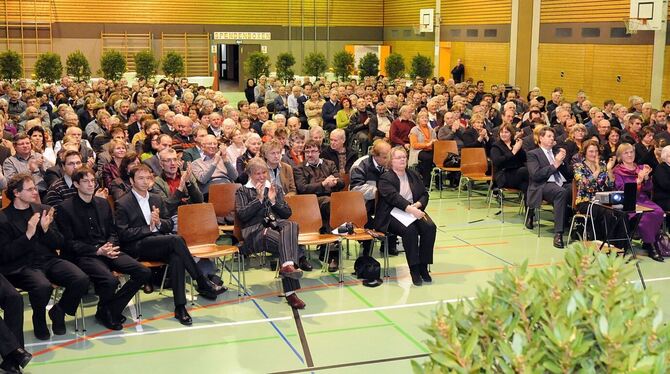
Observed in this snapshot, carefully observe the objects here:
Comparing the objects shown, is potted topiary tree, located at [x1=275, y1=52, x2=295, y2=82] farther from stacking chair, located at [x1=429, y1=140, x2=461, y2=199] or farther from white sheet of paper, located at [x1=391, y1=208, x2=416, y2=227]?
white sheet of paper, located at [x1=391, y1=208, x2=416, y2=227]

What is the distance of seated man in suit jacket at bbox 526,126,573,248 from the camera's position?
10.0 metres

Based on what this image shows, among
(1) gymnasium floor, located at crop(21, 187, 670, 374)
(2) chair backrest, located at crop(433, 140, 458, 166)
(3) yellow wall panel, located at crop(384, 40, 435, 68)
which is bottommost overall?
(1) gymnasium floor, located at crop(21, 187, 670, 374)

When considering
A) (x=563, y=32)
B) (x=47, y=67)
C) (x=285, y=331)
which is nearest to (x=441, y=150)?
(x=285, y=331)

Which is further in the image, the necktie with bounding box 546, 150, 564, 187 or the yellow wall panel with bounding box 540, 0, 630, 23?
the yellow wall panel with bounding box 540, 0, 630, 23

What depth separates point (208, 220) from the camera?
308 inches

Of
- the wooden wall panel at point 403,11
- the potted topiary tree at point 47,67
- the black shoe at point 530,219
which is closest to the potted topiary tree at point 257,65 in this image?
the potted topiary tree at point 47,67

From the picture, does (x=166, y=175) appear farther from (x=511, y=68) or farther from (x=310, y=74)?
(x=310, y=74)

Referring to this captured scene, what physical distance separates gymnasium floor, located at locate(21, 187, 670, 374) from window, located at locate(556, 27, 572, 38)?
1302cm

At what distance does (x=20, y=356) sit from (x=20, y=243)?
3.43ft

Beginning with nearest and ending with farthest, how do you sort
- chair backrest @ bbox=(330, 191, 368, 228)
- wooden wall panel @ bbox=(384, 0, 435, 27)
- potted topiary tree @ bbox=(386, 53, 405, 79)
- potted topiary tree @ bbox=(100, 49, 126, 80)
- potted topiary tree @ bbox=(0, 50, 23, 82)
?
chair backrest @ bbox=(330, 191, 368, 228)
potted topiary tree @ bbox=(0, 50, 23, 82)
potted topiary tree @ bbox=(100, 49, 126, 80)
potted topiary tree @ bbox=(386, 53, 405, 79)
wooden wall panel @ bbox=(384, 0, 435, 27)

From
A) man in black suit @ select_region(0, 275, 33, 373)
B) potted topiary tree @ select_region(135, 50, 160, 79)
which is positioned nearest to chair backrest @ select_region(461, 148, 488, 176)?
man in black suit @ select_region(0, 275, 33, 373)

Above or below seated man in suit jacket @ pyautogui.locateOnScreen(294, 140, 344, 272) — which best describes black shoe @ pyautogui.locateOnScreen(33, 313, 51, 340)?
below

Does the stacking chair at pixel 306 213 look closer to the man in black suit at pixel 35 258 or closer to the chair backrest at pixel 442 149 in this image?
the man in black suit at pixel 35 258

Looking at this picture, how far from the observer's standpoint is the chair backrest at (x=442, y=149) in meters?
12.5
